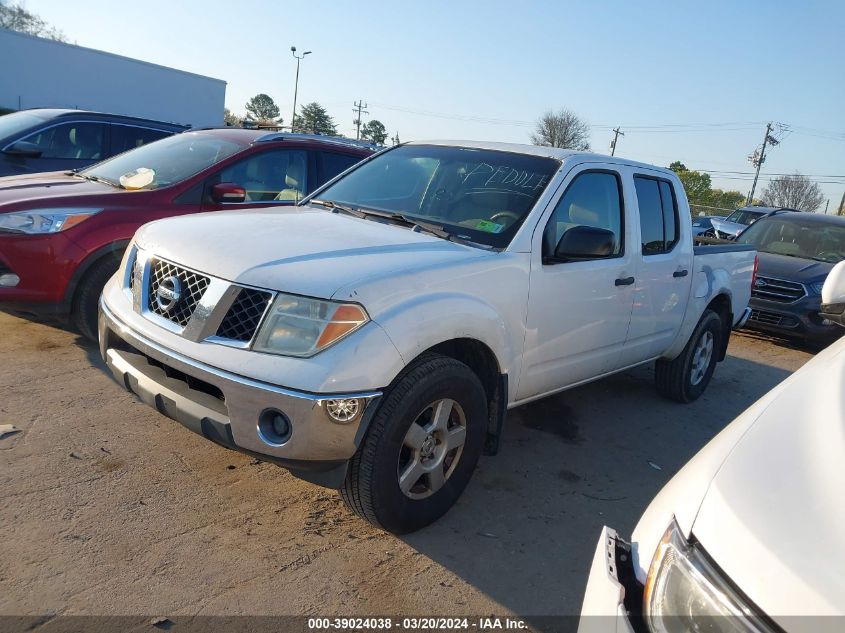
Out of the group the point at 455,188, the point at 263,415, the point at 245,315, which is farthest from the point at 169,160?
the point at 263,415

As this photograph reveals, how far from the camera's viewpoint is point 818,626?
3.79 feet

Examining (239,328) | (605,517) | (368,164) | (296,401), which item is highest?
(368,164)

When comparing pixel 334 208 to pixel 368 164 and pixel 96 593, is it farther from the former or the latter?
pixel 96 593

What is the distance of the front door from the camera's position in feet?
11.8

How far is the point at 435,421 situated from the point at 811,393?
1.57 metres

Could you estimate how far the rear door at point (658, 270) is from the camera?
4.50 meters

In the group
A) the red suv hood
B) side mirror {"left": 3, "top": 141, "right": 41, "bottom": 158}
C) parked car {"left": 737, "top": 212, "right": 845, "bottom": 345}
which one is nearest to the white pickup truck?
the red suv hood

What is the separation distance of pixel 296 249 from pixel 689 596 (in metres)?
2.14

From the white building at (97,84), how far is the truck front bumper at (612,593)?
3298cm

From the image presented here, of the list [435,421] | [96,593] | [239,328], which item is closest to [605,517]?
[435,421]

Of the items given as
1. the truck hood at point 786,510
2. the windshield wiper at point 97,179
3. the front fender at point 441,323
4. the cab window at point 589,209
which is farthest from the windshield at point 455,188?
the windshield wiper at point 97,179

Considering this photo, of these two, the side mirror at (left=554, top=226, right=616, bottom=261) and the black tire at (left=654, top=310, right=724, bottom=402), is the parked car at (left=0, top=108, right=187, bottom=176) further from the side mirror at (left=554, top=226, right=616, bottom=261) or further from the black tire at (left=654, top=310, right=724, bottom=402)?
the black tire at (left=654, top=310, right=724, bottom=402)

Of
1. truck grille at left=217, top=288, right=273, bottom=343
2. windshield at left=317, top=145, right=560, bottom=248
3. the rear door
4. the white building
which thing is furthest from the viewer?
the white building

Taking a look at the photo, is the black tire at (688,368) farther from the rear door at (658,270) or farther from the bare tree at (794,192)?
the bare tree at (794,192)
